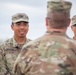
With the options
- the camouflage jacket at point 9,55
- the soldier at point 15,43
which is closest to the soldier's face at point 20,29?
the soldier at point 15,43

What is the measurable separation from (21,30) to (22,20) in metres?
0.28

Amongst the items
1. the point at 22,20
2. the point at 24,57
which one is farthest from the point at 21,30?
the point at 24,57

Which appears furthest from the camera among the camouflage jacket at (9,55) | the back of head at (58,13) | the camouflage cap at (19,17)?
the camouflage cap at (19,17)

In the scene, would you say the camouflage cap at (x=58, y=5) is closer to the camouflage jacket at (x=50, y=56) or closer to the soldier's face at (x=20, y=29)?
the camouflage jacket at (x=50, y=56)

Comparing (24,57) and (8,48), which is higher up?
(24,57)

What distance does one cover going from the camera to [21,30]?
9.95 meters

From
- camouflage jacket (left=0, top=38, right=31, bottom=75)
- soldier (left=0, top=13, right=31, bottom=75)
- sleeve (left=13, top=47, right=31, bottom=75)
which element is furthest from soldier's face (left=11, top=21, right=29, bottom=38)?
sleeve (left=13, top=47, right=31, bottom=75)

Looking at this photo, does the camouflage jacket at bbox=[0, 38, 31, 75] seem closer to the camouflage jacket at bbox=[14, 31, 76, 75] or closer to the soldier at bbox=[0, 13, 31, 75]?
the soldier at bbox=[0, 13, 31, 75]

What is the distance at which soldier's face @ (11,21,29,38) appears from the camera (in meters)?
9.95

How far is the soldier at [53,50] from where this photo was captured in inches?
201

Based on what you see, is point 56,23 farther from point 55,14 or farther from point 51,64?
point 51,64

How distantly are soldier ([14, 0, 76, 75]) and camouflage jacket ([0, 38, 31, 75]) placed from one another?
470cm

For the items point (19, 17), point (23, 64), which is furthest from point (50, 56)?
point (19, 17)

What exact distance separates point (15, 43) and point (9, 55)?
35 centimetres
